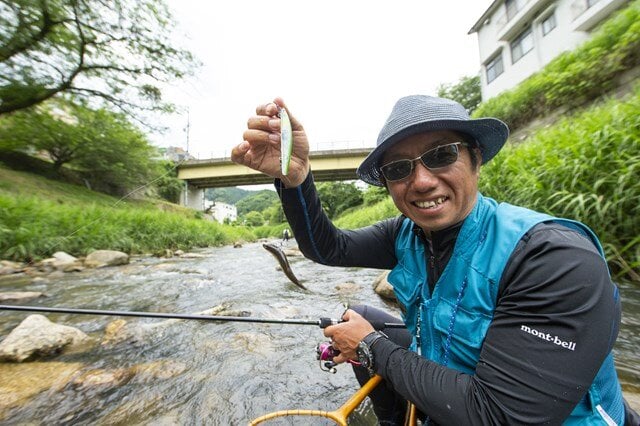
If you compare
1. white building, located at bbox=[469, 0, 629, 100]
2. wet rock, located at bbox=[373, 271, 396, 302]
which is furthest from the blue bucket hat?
white building, located at bbox=[469, 0, 629, 100]

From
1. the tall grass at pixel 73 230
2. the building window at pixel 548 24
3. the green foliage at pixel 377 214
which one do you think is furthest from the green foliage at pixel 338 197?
the tall grass at pixel 73 230

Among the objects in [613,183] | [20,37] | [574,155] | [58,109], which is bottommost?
[613,183]

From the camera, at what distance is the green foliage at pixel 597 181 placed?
3287mm

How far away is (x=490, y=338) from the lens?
1108 mm

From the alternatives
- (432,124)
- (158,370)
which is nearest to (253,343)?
(158,370)

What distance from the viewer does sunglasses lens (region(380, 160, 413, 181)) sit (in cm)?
157

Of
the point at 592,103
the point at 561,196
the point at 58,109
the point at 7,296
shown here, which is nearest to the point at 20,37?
the point at 58,109

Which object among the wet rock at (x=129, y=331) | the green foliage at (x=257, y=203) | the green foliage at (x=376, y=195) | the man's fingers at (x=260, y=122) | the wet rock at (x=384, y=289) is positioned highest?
the green foliage at (x=257, y=203)

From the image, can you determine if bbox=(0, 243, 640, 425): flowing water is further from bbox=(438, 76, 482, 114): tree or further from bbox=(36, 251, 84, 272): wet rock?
bbox=(438, 76, 482, 114): tree

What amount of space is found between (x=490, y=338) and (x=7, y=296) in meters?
6.55

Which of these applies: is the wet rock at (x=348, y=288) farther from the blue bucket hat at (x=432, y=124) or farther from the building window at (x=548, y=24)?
the building window at (x=548, y=24)

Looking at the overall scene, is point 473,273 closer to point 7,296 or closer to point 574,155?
point 574,155

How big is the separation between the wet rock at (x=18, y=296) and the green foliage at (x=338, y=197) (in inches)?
1411

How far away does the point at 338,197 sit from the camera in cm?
4194
